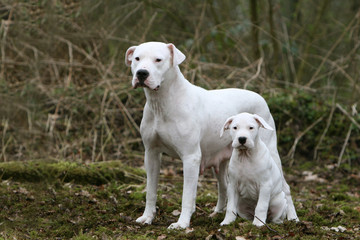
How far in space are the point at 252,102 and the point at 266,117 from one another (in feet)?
0.91

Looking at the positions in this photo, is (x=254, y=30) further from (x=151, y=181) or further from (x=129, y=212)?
(x=151, y=181)

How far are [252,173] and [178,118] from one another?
981mm

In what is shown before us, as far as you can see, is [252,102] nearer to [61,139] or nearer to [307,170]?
[307,170]

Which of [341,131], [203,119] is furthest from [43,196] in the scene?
[341,131]

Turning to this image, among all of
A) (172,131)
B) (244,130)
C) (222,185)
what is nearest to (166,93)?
(172,131)

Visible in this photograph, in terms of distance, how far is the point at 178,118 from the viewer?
211 inches

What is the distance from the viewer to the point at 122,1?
1205 centimetres

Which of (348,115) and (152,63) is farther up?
(152,63)

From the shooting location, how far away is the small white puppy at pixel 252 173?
5062 mm

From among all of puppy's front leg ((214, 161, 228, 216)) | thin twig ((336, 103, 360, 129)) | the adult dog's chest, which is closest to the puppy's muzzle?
the adult dog's chest

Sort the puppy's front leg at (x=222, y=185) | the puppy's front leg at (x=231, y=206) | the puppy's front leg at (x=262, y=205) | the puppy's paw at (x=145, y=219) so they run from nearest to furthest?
1. the puppy's front leg at (x=262, y=205)
2. the puppy's front leg at (x=231, y=206)
3. the puppy's paw at (x=145, y=219)
4. the puppy's front leg at (x=222, y=185)

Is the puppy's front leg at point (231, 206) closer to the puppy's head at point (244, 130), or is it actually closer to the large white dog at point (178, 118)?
the large white dog at point (178, 118)

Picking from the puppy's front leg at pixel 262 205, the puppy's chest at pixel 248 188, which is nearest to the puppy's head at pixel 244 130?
the puppy's chest at pixel 248 188

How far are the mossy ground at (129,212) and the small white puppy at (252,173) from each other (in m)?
0.19
